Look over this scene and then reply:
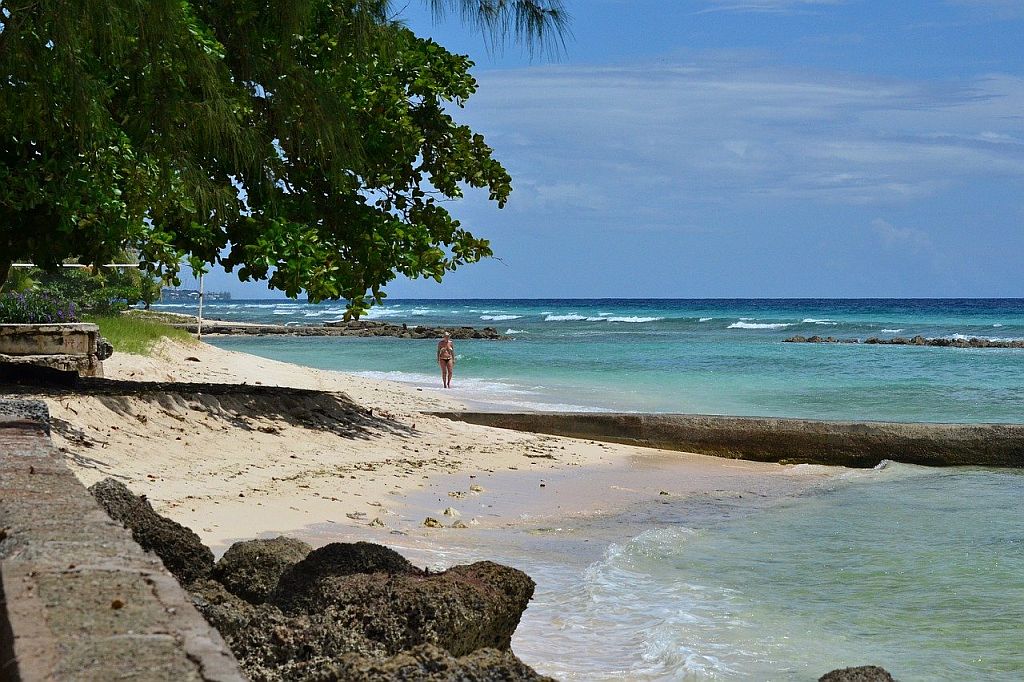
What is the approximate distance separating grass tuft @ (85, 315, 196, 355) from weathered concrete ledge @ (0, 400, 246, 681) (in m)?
17.5

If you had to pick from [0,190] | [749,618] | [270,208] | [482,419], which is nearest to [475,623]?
[749,618]

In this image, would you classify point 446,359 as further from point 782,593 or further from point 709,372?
point 782,593

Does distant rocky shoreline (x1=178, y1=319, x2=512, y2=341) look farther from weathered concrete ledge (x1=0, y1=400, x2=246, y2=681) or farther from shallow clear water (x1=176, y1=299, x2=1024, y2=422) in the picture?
weathered concrete ledge (x1=0, y1=400, x2=246, y2=681)

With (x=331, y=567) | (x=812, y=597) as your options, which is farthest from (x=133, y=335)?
(x=331, y=567)

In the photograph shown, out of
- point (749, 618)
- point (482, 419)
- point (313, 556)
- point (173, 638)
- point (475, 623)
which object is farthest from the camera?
point (482, 419)

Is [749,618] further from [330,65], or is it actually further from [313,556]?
[330,65]

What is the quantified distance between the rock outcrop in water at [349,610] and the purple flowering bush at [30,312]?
11348mm

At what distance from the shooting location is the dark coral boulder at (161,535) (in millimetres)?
4887

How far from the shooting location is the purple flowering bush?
15898mm

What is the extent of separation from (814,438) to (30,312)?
1151cm

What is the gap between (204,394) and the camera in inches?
489

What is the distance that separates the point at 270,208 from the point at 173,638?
405 inches

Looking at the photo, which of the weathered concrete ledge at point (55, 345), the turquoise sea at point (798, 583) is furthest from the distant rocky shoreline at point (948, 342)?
the weathered concrete ledge at point (55, 345)

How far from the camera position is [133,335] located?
909 inches
